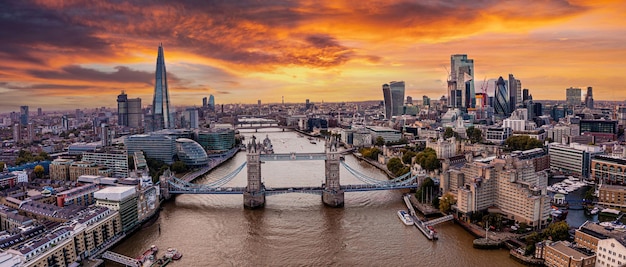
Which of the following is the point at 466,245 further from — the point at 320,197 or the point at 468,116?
the point at 468,116

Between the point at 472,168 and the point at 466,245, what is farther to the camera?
the point at 472,168

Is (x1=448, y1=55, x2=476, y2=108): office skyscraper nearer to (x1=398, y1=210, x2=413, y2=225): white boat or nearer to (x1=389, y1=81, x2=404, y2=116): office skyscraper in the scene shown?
(x1=389, y1=81, x2=404, y2=116): office skyscraper

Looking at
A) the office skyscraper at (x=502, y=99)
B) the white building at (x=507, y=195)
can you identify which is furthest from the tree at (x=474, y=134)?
the office skyscraper at (x=502, y=99)

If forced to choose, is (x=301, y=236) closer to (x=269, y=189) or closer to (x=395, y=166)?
(x=269, y=189)

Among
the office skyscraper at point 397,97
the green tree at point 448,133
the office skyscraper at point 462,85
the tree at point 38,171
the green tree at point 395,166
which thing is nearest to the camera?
the tree at point 38,171

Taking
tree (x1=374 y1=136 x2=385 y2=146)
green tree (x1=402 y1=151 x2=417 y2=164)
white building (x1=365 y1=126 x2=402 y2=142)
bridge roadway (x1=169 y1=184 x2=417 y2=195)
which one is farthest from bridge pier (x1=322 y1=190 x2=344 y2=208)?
white building (x1=365 y1=126 x2=402 y2=142)

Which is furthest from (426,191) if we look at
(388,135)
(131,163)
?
(388,135)

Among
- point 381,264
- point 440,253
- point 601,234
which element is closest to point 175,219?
point 381,264

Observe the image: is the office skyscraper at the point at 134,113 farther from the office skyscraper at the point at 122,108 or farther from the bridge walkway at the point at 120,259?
the bridge walkway at the point at 120,259
